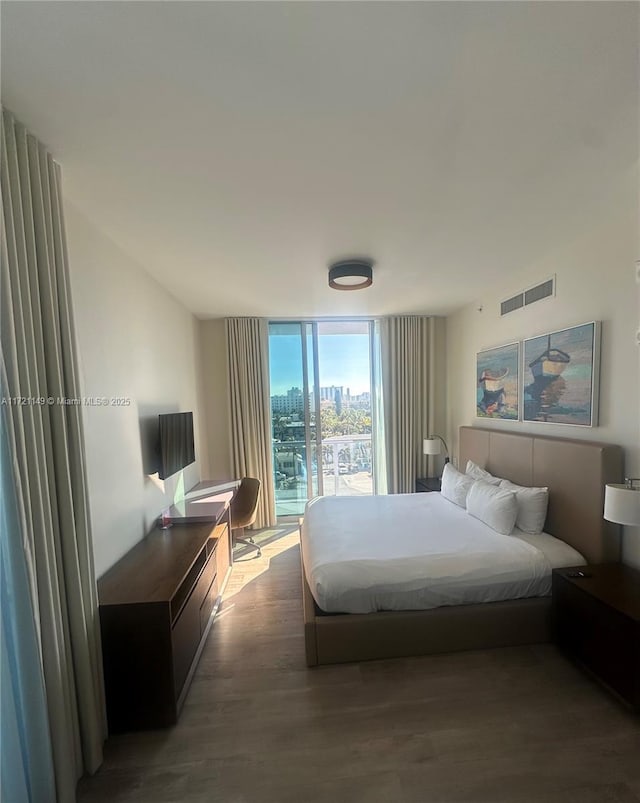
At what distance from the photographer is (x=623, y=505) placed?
1872mm

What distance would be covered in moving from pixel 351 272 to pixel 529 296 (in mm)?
1598

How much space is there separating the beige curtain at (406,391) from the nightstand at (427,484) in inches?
6.8

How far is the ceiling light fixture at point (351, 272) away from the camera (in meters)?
2.61

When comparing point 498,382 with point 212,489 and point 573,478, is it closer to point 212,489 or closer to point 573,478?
point 573,478

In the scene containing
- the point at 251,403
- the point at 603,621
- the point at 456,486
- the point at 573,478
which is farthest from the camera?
the point at 251,403

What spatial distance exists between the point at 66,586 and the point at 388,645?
5.87 ft

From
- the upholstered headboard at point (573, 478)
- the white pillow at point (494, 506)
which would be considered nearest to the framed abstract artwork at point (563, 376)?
the upholstered headboard at point (573, 478)

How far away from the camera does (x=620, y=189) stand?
1838 mm

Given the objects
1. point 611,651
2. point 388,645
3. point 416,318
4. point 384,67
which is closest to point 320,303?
point 416,318

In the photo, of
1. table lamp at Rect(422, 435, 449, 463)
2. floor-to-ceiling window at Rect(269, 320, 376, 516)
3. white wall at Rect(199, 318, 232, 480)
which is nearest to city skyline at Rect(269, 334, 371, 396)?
floor-to-ceiling window at Rect(269, 320, 376, 516)

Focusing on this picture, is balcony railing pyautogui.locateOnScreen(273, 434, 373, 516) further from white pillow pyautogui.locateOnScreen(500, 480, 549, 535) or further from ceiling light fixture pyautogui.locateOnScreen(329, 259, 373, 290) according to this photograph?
ceiling light fixture pyautogui.locateOnScreen(329, 259, 373, 290)

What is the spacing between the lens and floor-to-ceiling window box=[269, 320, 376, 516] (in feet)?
15.1

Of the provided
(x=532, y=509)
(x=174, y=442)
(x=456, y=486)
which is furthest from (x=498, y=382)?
(x=174, y=442)

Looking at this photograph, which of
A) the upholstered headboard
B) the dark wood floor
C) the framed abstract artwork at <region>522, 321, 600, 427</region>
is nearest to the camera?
the dark wood floor
